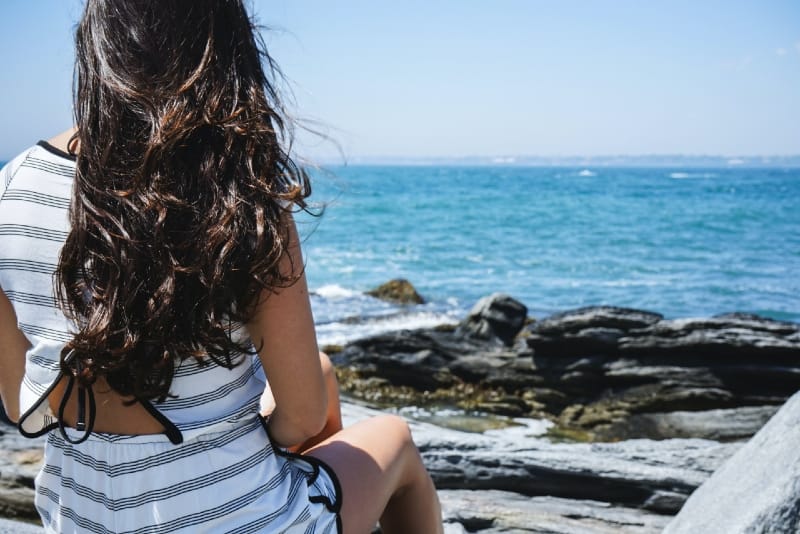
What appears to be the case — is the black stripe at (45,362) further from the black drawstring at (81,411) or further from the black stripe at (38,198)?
the black stripe at (38,198)

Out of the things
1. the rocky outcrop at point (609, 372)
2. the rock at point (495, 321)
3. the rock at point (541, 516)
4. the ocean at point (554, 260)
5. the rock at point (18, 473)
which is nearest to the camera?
the rock at point (541, 516)

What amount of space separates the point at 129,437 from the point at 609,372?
640cm

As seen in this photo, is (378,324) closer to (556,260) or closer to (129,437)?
(556,260)

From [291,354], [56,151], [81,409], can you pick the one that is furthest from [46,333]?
[291,354]

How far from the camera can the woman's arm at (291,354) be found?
1.53 metres

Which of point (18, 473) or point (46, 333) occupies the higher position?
point (46, 333)

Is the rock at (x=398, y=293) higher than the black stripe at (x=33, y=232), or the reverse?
the black stripe at (x=33, y=232)

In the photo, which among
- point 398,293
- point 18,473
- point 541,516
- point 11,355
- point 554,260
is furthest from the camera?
point 554,260

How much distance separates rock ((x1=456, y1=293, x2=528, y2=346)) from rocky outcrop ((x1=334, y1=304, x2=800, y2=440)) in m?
0.74

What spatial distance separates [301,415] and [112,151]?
2.35 ft

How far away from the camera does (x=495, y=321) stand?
9742 millimetres

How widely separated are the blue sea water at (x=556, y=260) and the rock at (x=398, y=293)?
1.17 ft

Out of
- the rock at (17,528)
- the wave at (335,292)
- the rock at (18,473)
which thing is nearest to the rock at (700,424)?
the rock at (18,473)

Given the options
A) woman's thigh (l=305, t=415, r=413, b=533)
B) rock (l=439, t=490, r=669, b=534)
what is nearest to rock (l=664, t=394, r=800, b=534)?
rock (l=439, t=490, r=669, b=534)
